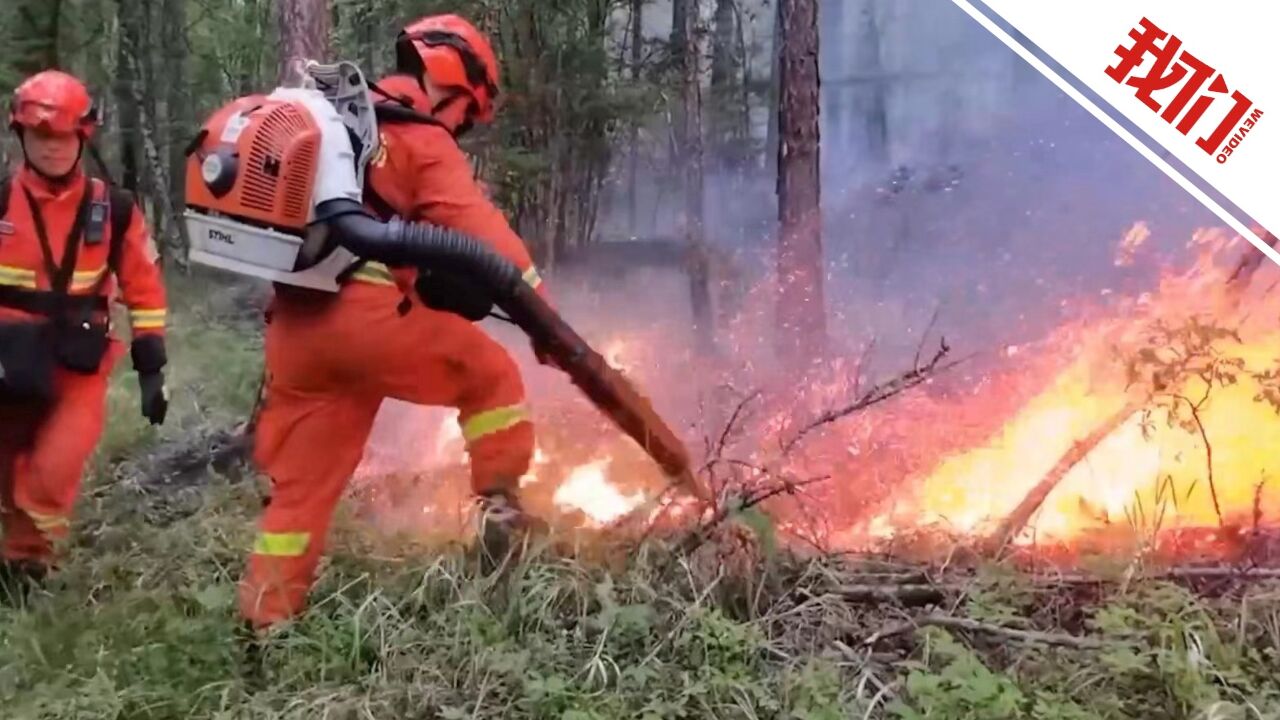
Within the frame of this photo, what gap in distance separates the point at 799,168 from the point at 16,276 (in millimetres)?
3251

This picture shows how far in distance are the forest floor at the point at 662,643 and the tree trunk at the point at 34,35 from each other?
316cm

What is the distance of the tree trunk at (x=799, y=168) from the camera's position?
5.14 metres

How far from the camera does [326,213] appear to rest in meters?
3.33

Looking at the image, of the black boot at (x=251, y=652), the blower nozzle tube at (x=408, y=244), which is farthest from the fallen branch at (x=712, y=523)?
the black boot at (x=251, y=652)

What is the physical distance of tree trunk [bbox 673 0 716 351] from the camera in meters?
5.18

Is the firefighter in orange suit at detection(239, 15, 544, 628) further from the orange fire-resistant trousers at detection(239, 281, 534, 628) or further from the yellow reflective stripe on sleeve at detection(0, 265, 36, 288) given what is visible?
the yellow reflective stripe on sleeve at detection(0, 265, 36, 288)

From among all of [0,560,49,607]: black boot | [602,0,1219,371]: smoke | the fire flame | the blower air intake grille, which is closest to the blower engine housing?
the blower air intake grille

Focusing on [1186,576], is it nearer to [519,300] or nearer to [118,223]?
[519,300]

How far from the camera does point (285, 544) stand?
3678 millimetres

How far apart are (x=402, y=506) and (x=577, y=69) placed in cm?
216

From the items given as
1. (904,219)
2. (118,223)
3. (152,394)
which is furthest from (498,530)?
(904,219)

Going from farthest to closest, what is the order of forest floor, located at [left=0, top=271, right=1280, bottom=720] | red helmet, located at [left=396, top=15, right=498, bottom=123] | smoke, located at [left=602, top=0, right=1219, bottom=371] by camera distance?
smoke, located at [left=602, top=0, right=1219, bottom=371]
red helmet, located at [left=396, top=15, right=498, bottom=123]
forest floor, located at [left=0, top=271, right=1280, bottom=720]

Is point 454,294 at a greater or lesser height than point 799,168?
lesser

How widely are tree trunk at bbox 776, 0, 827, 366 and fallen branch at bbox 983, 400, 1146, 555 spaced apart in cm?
131
